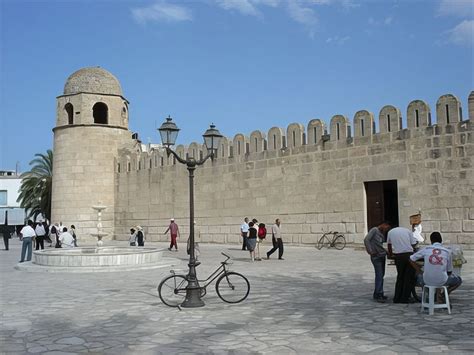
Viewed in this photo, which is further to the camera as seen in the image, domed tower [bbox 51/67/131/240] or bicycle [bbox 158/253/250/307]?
domed tower [bbox 51/67/131/240]

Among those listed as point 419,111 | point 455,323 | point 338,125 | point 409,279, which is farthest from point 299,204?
point 455,323

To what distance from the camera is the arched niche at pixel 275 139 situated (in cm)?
1781

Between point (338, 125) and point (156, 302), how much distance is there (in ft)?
34.5

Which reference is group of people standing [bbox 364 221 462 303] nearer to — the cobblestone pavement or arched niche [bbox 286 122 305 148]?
the cobblestone pavement

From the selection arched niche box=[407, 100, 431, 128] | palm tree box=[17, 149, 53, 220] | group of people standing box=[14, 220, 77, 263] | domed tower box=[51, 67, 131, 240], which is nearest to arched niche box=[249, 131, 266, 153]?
arched niche box=[407, 100, 431, 128]

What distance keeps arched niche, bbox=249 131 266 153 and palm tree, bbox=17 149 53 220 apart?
55.3 feet

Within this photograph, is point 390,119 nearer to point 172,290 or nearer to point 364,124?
point 364,124

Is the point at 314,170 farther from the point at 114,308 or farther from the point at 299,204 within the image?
the point at 114,308

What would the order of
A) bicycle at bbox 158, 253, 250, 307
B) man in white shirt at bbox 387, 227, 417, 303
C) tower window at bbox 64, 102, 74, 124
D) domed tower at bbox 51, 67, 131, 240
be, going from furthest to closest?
tower window at bbox 64, 102, 74, 124 < domed tower at bbox 51, 67, 131, 240 < bicycle at bbox 158, 253, 250, 307 < man in white shirt at bbox 387, 227, 417, 303

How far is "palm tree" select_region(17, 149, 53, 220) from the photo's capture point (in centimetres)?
3044

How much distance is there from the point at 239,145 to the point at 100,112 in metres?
10.8

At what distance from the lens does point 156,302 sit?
743 cm

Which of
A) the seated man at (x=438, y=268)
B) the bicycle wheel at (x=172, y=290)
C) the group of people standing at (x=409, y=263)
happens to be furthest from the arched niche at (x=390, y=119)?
the bicycle wheel at (x=172, y=290)

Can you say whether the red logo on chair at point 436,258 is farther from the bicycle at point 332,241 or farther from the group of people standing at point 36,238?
the group of people standing at point 36,238
